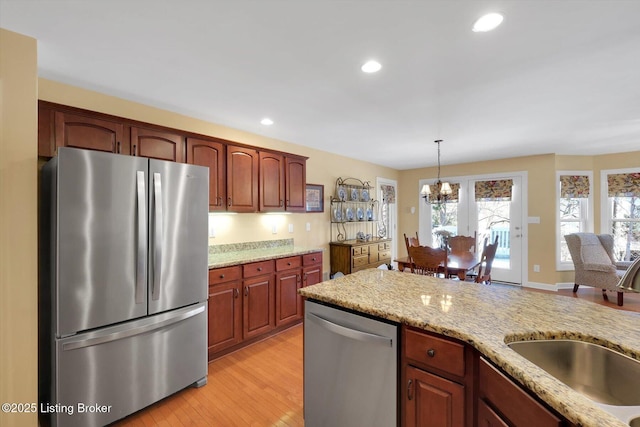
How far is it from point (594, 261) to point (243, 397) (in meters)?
5.47

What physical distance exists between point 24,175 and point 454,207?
6.44 meters

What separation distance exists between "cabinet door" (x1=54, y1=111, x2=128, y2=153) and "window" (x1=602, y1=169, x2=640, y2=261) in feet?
23.8

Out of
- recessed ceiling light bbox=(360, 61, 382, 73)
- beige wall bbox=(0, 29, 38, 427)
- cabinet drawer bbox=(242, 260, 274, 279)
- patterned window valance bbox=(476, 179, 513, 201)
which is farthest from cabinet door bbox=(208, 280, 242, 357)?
patterned window valance bbox=(476, 179, 513, 201)

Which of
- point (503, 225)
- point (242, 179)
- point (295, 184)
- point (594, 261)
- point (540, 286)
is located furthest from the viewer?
point (503, 225)

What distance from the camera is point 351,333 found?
144 cm

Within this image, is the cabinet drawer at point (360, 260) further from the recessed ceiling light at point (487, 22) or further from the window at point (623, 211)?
the window at point (623, 211)

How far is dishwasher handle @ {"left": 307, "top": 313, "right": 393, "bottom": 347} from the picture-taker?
1.35 m

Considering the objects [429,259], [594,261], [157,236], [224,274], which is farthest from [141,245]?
[594,261]

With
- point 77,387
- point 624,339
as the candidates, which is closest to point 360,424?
point 624,339

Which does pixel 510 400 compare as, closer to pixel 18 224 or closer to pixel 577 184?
pixel 18 224

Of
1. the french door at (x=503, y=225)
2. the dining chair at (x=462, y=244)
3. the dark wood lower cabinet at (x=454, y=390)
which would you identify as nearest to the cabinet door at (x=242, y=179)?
the dark wood lower cabinet at (x=454, y=390)

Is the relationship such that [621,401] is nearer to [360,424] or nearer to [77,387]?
[360,424]

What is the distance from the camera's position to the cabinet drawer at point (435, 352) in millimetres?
1160

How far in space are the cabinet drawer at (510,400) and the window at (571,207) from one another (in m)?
5.38
